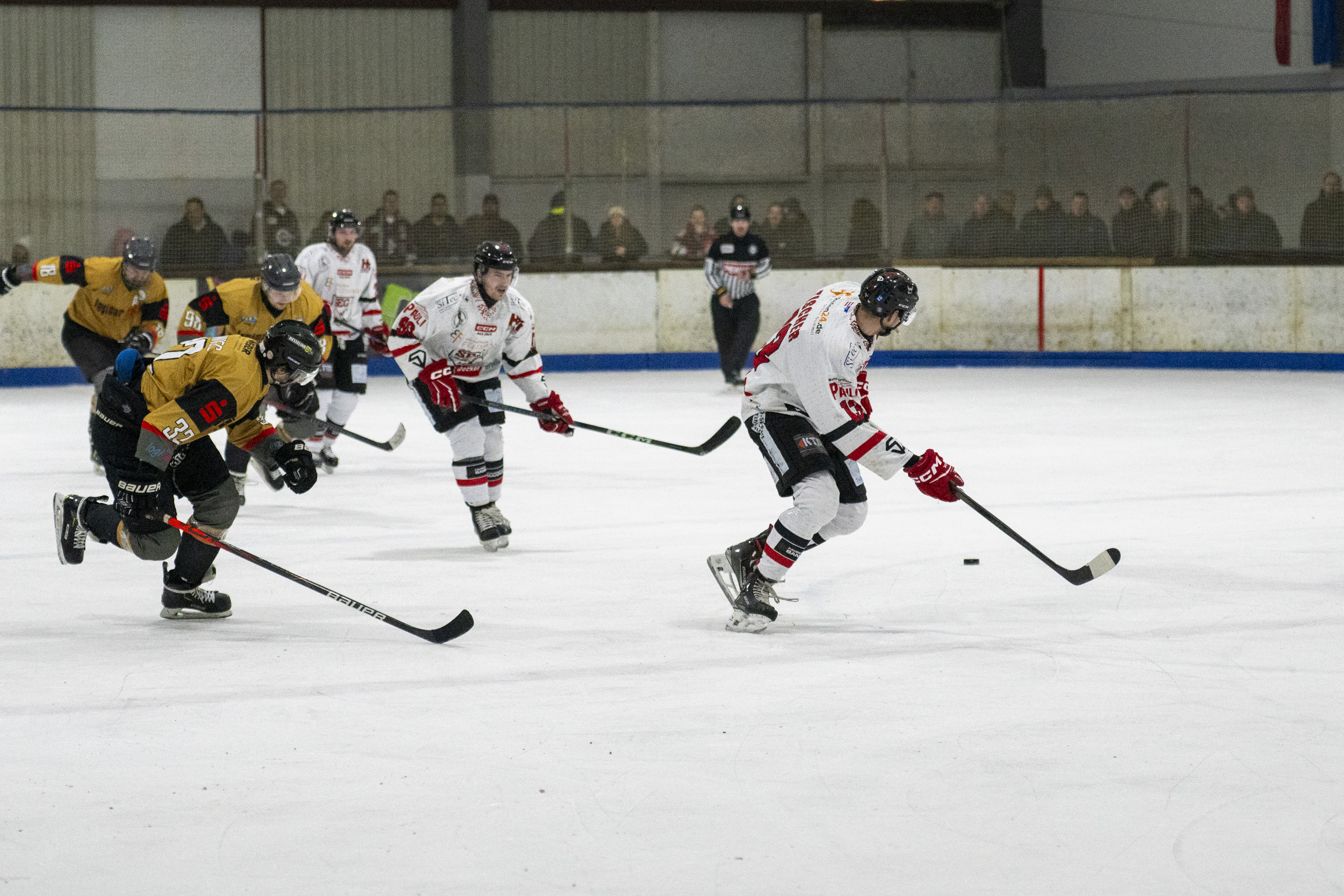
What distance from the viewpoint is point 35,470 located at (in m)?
6.98

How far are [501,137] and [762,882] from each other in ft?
33.1

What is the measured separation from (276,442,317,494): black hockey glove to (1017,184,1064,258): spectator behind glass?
883 centimetres

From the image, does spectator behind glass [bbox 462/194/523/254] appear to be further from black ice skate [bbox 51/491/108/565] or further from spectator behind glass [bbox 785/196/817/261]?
black ice skate [bbox 51/491/108/565]

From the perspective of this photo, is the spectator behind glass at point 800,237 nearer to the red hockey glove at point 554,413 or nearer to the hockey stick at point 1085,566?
the red hockey glove at point 554,413

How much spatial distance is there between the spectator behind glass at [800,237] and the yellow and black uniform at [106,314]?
19.4 feet

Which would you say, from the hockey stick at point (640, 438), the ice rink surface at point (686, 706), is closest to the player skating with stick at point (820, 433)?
the ice rink surface at point (686, 706)

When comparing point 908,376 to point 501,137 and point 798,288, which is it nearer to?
point 798,288

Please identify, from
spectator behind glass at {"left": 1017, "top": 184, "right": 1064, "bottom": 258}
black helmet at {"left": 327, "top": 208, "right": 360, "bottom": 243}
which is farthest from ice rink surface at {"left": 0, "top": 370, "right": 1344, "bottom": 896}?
spectator behind glass at {"left": 1017, "top": 184, "right": 1064, "bottom": 258}

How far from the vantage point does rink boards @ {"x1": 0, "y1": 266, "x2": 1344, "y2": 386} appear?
37.5 feet

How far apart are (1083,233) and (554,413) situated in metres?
7.33

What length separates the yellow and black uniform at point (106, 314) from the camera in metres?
6.98

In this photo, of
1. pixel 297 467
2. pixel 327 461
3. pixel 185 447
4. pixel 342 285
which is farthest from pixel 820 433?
pixel 342 285

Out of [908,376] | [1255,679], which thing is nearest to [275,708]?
[1255,679]

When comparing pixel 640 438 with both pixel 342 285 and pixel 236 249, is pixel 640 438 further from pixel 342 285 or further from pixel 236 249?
pixel 236 249
